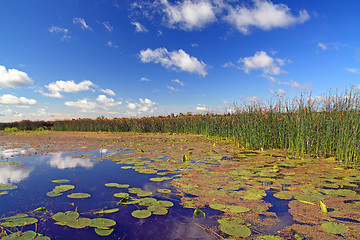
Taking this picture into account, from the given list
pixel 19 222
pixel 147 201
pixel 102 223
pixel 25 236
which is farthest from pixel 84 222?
pixel 147 201

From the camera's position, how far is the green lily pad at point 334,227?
193cm

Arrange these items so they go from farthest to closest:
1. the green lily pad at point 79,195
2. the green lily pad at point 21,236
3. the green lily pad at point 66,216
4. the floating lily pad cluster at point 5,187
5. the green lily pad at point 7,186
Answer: the green lily pad at point 7,186 → the floating lily pad cluster at point 5,187 → the green lily pad at point 79,195 → the green lily pad at point 66,216 → the green lily pad at point 21,236

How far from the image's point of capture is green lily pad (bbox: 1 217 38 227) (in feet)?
6.70

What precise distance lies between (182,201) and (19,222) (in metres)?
1.76

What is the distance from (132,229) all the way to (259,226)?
1239mm

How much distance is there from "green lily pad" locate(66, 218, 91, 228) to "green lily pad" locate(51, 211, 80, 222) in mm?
66

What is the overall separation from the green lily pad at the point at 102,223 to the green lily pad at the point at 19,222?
62cm

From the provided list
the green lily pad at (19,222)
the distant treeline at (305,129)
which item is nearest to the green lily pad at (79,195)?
the green lily pad at (19,222)

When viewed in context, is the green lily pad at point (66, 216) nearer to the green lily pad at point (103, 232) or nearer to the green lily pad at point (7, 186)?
the green lily pad at point (103, 232)

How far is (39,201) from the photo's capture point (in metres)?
2.74

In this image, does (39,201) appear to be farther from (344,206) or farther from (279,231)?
(344,206)

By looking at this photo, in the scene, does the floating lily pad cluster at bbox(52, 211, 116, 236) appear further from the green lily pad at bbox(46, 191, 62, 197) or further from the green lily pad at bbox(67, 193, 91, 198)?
the green lily pad at bbox(46, 191, 62, 197)

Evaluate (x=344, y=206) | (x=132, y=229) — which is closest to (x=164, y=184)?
(x=132, y=229)

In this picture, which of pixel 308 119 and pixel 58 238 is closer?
pixel 58 238
